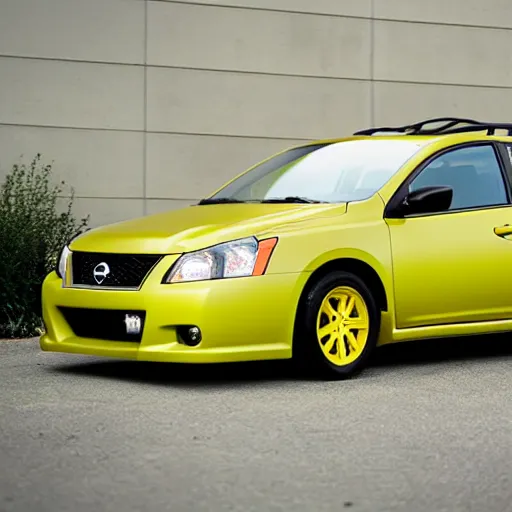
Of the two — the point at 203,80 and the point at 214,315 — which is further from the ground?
the point at 203,80

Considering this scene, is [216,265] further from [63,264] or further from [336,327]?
[63,264]

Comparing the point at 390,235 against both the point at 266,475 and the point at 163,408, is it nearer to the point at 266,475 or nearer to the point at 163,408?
the point at 163,408

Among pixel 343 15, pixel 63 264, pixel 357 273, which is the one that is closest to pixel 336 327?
pixel 357 273

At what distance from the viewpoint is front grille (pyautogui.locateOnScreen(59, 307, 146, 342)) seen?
8102 mm

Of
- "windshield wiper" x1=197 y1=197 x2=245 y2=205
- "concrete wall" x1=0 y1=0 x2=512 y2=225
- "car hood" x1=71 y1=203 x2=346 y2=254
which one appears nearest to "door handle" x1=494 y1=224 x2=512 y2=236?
"car hood" x1=71 y1=203 x2=346 y2=254

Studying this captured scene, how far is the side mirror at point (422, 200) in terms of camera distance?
28.7ft

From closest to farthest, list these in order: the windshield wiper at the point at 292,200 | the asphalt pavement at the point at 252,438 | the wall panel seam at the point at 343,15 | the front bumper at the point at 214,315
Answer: the asphalt pavement at the point at 252,438 → the front bumper at the point at 214,315 → the windshield wiper at the point at 292,200 → the wall panel seam at the point at 343,15

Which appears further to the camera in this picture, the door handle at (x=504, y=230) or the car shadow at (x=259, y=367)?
the door handle at (x=504, y=230)

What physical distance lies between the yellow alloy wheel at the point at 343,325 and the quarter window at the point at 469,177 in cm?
102

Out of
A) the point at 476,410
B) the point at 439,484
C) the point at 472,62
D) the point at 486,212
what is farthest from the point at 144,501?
the point at 472,62

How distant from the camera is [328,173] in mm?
9266

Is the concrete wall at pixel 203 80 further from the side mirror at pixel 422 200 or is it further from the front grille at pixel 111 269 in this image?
the side mirror at pixel 422 200

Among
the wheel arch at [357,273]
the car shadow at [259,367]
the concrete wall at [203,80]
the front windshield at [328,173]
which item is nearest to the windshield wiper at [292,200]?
the front windshield at [328,173]

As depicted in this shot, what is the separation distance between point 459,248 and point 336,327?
117 centimetres
